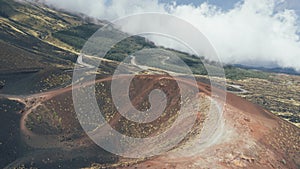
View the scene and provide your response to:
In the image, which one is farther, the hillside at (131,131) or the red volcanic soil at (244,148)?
the hillside at (131,131)

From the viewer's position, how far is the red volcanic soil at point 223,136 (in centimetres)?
3356

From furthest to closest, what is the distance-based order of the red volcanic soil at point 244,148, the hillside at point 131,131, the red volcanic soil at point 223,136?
the hillside at point 131,131, the red volcanic soil at point 223,136, the red volcanic soil at point 244,148

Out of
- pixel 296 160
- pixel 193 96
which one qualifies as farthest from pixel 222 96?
pixel 296 160

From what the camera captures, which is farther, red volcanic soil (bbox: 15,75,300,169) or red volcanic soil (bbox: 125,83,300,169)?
red volcanic soil (bbox: 15,75,300,169)

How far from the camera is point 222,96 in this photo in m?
46.2

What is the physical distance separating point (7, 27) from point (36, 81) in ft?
389

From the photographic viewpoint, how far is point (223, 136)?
36.9 m

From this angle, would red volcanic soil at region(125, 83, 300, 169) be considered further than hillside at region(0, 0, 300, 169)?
No

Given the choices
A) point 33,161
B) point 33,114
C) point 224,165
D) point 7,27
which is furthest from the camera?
point 7,27

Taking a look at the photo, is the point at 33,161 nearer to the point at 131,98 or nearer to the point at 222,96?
the point at 131,98

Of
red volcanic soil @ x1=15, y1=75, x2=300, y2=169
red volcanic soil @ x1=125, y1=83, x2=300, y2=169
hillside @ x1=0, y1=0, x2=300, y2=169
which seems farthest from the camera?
hillside @ x1=0, y1=0, x2=300, y2=169

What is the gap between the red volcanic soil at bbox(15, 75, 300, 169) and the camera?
3356 cm

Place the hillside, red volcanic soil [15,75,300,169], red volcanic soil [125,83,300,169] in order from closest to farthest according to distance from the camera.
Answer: red volcanic soil [125,83,300,169]
red volcanic soil [15,75,300,169]
the hillside

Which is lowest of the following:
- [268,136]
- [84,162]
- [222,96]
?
[84,162]
